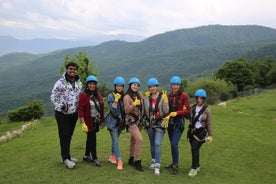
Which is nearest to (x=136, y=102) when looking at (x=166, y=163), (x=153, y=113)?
(x=153, y=113)

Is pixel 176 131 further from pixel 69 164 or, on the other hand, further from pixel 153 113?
pixel 69 164

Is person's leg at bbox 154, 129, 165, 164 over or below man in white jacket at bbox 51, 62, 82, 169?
below

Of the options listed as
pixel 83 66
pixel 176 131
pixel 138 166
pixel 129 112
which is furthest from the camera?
pixel 83 66

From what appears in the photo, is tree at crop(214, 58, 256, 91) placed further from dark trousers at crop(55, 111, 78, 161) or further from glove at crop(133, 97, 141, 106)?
dark trousers at crop(55, 111, 78, 161)

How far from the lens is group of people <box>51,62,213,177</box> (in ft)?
26.1

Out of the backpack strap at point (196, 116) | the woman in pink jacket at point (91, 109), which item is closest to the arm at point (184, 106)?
the backpack strap at point (196, 116)

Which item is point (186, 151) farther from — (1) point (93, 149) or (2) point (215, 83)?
(2) point (215, 83)

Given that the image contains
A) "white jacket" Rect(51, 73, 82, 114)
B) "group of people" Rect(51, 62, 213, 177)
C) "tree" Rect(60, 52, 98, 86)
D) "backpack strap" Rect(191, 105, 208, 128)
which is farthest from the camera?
"tree" Rect(60, 52, 98, 86)

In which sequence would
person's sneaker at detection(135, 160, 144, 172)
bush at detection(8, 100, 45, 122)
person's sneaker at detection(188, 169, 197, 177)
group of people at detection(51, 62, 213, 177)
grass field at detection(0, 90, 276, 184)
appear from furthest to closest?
bush at detection(8, 100, 45, 122), person's sneaker at detection(188, 169, 197, 177), person's sneaker at detection(135, 160, 144, 172), group of people at detection(51, 62, 213, 177), grass field at detection(0, 90, 276, 184)

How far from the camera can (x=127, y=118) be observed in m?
8.12

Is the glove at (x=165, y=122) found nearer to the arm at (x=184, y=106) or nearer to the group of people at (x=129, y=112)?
the group of people at (x=129, y=112)

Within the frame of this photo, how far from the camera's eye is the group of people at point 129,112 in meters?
7.96

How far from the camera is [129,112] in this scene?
8.02 meters

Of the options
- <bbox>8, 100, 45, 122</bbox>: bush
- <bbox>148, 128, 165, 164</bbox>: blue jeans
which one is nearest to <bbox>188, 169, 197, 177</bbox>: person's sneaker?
<bbox>148, 128, 165, 164</bbox>: blue jeans
